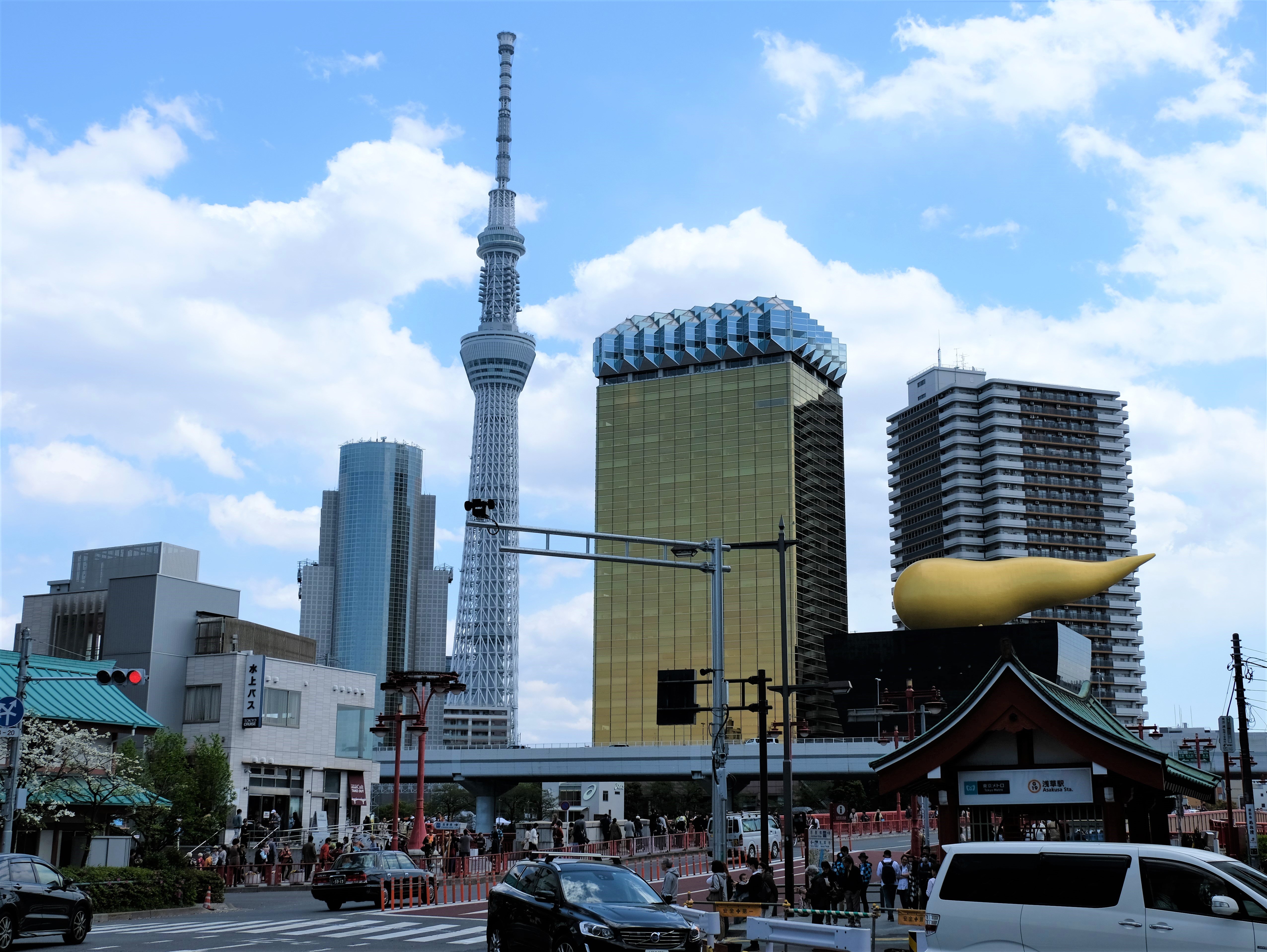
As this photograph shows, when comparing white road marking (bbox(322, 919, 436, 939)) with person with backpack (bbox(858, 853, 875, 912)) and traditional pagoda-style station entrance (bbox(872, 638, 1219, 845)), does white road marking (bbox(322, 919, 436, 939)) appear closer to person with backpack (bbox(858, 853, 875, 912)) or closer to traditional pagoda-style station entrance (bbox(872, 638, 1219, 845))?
person with backpack (bbox(858, 853, 875, 912))

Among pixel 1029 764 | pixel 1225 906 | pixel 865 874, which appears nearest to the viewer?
pixel 1225 906

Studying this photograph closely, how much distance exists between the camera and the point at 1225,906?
1472cm

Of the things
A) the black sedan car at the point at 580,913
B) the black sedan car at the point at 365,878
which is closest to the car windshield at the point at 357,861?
the black sedan car at the point at 365,878

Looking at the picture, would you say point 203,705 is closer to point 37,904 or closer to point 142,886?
point 142,886

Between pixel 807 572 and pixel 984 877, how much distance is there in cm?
17835

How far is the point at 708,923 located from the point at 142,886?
758 inches

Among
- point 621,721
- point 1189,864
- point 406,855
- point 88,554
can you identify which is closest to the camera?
point 1189,864

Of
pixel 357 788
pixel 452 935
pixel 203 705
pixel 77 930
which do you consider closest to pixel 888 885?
pixel 452 935

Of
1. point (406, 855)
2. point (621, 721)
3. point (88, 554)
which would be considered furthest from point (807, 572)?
point (406, 855)

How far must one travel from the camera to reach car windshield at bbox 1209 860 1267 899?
15.1 m

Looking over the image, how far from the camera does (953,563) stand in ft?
396

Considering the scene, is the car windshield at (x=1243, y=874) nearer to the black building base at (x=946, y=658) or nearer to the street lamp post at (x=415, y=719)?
the street lamp post at (x=415, y=719)

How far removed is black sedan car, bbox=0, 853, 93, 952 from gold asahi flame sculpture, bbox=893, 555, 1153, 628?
92.9 metres

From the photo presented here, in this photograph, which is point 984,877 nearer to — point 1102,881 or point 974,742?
point 1102,881
